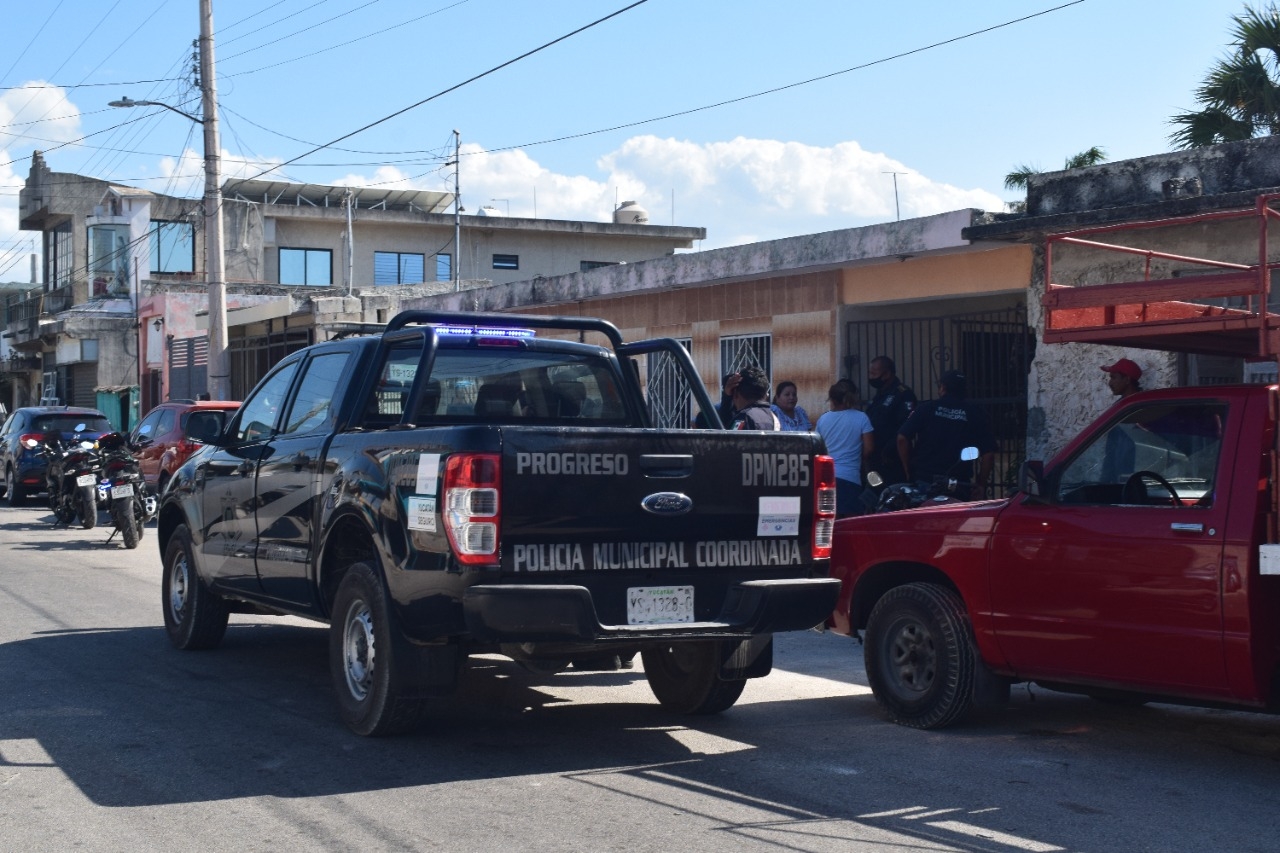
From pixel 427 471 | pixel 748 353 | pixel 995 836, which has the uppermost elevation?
pixel 748 353

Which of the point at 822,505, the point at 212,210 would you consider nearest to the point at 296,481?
the point at 822,505

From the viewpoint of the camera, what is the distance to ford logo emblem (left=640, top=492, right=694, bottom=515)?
625cm

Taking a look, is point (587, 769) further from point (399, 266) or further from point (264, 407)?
point (399, 266)

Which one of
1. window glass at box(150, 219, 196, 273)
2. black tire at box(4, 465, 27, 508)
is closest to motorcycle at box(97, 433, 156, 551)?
black tire at box(4, 465, 27, 508)

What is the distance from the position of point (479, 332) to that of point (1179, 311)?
3.57 m

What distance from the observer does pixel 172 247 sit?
4512 cm

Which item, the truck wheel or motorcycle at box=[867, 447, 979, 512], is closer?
the truck wheel

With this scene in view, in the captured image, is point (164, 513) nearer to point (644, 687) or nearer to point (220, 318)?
point (644, 687)

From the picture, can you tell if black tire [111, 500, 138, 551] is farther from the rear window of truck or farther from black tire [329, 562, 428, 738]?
black tire [329, 562, 428, 738]

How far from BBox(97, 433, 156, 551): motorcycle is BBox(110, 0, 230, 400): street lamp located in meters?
4.43

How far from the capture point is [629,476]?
6.20 meters

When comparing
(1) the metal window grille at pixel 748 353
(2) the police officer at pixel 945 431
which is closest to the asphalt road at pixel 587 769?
(2) the police officer at pixel 945 431

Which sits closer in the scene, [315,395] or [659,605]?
[659,605]

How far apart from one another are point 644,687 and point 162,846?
3693 mm
